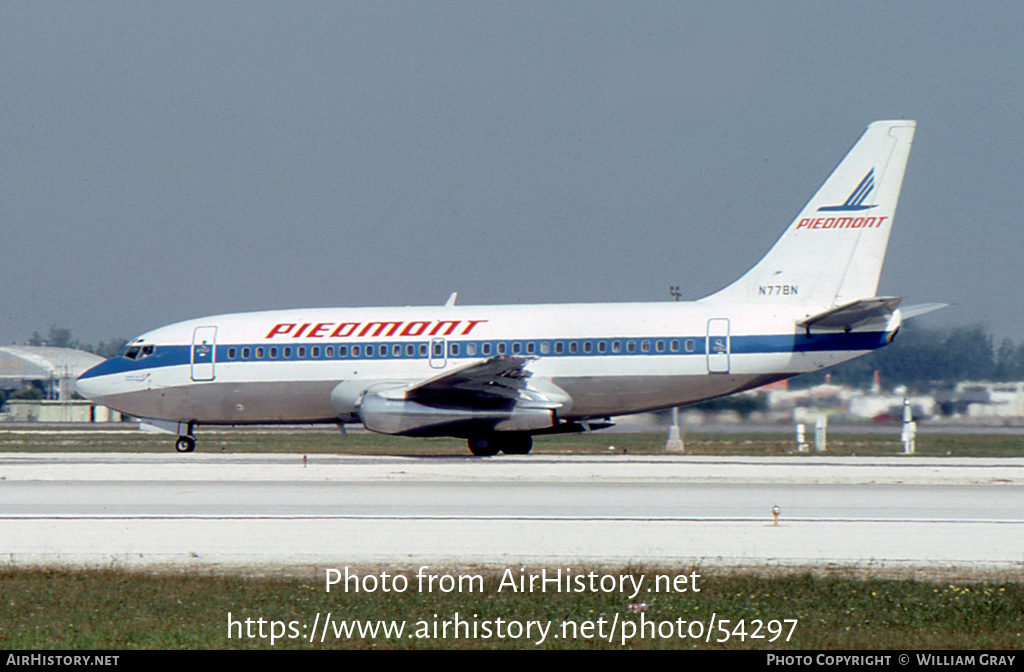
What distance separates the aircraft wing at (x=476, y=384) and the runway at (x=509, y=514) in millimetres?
4597

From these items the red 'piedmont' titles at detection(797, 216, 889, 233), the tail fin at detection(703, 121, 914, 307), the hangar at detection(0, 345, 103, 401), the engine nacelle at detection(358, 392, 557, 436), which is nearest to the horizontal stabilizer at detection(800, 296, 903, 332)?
the tail fin at detection(703, 121, 914, 307)

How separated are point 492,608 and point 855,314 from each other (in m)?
21.1

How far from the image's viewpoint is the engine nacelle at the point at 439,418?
29.5m

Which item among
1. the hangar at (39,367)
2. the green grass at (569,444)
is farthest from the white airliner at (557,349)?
the hangar at (39,367)

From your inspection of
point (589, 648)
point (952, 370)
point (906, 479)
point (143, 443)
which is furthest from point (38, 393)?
point (589, 648)

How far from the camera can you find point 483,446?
3036cm

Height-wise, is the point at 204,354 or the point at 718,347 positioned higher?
the point at 718,347

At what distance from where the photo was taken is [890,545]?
13.1m

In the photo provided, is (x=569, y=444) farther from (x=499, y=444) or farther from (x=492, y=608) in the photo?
(x=492, y=608)

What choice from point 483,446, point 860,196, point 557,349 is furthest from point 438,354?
point 860,196

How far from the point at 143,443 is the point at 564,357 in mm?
18099

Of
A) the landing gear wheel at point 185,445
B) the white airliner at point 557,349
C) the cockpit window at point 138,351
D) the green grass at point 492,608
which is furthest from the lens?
the cockpit window at point 138,351

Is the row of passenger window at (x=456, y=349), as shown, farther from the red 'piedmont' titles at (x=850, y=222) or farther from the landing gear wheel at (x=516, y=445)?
the red 'piedmont' titles at (x=850, y=222)

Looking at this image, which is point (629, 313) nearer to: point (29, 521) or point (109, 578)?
point (29, 521)
